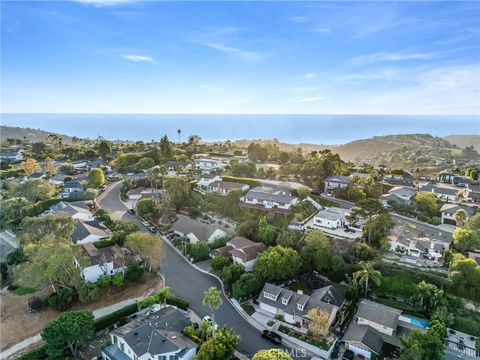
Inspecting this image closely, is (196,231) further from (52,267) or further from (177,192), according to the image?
(52,267)

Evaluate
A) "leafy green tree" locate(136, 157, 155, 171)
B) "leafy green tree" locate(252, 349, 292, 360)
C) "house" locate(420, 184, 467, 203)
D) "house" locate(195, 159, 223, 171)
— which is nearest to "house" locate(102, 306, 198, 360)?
"leafy green tree" locate(252, 349, 292, 360)

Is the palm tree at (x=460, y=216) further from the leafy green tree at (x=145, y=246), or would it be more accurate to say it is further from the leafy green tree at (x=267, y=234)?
the leafy green tree at (x=145, y=246)

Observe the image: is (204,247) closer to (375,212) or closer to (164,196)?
(164,196)

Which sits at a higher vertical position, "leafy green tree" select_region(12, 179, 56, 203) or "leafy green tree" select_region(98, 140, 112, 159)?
"leafy green tree" select_region(98, 140, 112, 159)

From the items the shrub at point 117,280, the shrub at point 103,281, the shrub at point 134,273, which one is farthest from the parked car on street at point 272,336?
the shrub at point 103,281

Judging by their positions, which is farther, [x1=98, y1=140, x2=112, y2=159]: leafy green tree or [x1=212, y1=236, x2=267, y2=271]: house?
[x1=98, y1=140, x2=112, y2=159]: leafy green tree

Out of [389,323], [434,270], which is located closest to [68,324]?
[389,323]

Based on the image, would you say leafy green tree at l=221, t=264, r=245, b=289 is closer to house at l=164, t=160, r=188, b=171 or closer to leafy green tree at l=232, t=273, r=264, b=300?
leafy green tree at l=232, t=273, r=264, b=300

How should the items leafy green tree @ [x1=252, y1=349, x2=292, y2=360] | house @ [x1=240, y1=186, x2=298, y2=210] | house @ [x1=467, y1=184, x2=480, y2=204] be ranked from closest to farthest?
leafy green tree @ [x1=252, y1=349, x2=292, y2=360], house @ [x1=240, y1=186, x2=298, y2=210], house @ [x1=467, y1=184, x2=480, y2=204]
